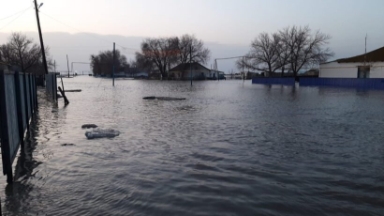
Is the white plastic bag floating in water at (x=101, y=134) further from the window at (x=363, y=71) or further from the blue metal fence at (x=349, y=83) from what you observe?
the window at (x=363, y=71)

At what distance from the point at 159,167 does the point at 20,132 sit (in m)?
3.54

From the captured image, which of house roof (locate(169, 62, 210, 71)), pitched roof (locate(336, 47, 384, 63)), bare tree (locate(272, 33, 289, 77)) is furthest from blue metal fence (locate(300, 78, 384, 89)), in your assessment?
house roof (locate(169, 62, 210, 71))

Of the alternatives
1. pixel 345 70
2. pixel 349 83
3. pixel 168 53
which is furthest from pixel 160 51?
pixel 349 83

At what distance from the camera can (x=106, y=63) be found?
143 meters

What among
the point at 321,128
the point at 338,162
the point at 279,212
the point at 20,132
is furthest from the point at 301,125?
the point at 20,132

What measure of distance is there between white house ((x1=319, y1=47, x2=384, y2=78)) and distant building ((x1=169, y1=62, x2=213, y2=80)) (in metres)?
47.8

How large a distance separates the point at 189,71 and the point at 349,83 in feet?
215

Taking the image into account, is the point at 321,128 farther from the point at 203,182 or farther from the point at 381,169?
the point at 203,182

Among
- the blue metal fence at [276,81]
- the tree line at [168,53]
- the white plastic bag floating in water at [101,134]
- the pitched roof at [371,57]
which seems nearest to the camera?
the white plastic bag floating in water at [101,134]

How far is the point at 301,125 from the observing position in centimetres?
1175

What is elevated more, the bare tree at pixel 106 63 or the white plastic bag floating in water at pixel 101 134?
the bare tree at pixel 106 63

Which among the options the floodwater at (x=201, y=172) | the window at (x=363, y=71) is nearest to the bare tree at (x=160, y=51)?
the window at (x=363, y=71)

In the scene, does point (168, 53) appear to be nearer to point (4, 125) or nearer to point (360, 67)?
point (360, 67)

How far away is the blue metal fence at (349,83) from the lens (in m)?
38.1
